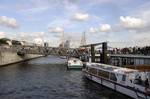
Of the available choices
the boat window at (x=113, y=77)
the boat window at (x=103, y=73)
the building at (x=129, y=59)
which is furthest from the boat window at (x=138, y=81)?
the building at (x=129, y=59)

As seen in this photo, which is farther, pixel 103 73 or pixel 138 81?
pixel 103 73

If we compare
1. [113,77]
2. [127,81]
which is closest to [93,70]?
[113,77]

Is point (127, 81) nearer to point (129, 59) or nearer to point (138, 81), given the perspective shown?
point (138, 81)

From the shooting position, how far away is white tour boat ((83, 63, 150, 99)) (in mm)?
42841

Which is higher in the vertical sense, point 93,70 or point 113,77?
point 93,70

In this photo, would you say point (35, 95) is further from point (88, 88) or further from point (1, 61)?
point (1, 61)

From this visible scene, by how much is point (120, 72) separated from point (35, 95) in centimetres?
1543

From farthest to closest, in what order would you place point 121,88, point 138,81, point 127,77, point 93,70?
point 93,70 < point 121,88 < point 127,77 < point 138,81

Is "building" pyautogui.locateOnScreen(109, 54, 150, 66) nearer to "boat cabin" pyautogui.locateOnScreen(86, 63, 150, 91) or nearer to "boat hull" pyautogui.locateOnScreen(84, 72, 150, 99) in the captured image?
"boat hull" pyautogui.locateOnScreen(84, 72, 150, 99)

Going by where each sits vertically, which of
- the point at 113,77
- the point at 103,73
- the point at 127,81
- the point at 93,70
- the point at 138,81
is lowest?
the point at 127,81

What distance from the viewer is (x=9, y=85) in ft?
199

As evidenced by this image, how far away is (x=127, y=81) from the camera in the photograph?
48.3m

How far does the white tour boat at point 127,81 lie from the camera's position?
42.8 m

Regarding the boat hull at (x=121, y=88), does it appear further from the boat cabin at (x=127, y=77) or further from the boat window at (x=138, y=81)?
the boat window at (x=138, y=81)
